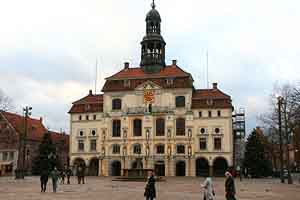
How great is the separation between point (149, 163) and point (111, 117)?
11394 mm

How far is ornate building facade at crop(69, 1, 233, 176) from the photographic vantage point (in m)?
74.4

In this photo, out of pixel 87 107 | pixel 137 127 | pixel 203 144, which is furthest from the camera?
pixel 87 107

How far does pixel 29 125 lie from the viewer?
3597 inches

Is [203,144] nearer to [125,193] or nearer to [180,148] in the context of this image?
[180,148]

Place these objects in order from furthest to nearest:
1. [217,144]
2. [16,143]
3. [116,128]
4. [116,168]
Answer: [116,168] < [116,128] < [16,143] < [217,144]

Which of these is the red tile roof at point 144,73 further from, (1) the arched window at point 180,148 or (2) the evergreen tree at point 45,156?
(2) the evergreen tree at point 45,156

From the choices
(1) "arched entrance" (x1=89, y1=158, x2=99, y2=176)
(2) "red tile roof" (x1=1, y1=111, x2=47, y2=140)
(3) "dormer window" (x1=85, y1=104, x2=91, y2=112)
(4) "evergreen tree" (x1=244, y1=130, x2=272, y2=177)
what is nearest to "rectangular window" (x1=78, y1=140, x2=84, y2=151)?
(1) "arched entrance" (x1=89, y1=158, x2=99, y2=176)

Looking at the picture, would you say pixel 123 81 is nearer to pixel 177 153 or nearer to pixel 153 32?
pixel 153 32

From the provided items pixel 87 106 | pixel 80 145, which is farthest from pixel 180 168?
pixel 87 106

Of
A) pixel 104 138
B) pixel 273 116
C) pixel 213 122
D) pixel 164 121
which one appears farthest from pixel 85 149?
pixel 273 116

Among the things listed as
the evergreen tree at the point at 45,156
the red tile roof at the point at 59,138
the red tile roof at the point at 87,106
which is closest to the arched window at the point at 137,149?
the red tile roof at the point at 87,106

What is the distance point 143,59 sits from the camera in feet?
266

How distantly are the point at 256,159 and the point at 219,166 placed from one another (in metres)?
7.02

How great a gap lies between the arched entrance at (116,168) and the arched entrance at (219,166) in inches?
687
